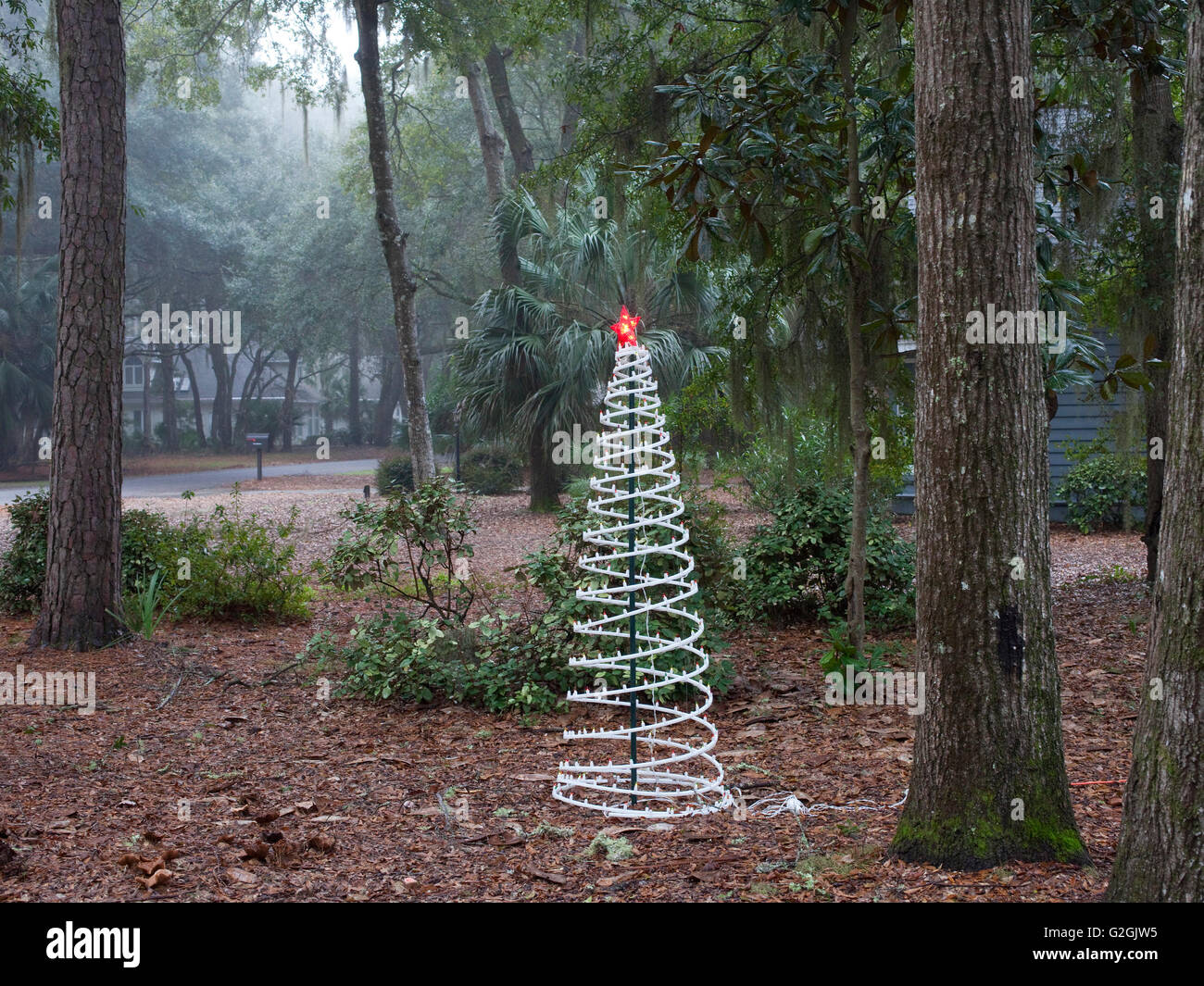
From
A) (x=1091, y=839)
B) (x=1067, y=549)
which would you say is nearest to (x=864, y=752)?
(x=1091, y=839)

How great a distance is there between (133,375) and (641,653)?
150 ft

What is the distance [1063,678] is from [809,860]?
11.5 feet

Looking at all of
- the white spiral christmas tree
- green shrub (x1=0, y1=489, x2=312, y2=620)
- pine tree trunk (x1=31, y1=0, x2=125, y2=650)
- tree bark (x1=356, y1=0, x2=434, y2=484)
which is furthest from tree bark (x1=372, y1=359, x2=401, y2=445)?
the white spiral christmas tree

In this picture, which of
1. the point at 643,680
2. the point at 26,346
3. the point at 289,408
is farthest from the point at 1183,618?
the point at 289,408

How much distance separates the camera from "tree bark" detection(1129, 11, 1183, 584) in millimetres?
7258

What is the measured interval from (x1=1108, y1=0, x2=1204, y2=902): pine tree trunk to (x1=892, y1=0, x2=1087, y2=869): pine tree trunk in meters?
0.63

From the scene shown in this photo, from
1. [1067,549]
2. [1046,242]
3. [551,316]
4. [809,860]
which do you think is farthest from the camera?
[551,316]

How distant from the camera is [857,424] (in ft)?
20.6

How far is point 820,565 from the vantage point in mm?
7941

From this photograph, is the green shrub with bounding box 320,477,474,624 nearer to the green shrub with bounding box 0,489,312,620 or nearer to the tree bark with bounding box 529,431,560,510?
the green shrub with bounding box 0,489,312,620

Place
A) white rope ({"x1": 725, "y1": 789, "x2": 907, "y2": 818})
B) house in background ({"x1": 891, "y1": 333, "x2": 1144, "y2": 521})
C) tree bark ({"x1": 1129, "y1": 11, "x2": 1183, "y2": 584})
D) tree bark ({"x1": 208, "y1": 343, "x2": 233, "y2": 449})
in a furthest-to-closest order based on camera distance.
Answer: tree bark ({"x1": 208, "y1": 343, "x2": 233, "y2": 449}), house in background ({"x1": 891, "y1": 333, "x2": 1144, "y2": 521}), tree bark ({"x1": 1129, "y1": 11, "x2": 1183, "y2": 584}), white rope ({"x1": 725, "y1": 789, "x2": 907, "y2": 818})

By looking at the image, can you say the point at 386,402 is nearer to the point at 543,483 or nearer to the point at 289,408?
the point at 289,408

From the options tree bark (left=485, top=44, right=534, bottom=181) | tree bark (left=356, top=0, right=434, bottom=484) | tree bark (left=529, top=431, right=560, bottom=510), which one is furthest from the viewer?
tree bark (left=485, top=44, right=534, bottom=181)
